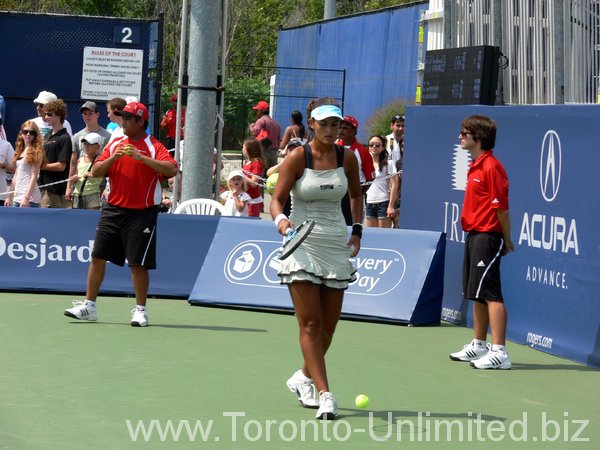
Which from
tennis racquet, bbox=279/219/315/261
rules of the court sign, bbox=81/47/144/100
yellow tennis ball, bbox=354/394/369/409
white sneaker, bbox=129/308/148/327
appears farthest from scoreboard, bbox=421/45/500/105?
rules of the court sign, bbox=81/47/144/100

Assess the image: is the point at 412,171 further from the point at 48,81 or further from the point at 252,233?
the point at 48,81

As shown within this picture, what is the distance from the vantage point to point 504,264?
38.4 ft

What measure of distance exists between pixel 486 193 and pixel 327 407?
9.96 feet

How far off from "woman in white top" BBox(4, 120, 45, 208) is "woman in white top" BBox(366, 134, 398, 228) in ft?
13.1

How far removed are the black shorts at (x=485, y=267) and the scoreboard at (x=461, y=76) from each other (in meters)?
3.07

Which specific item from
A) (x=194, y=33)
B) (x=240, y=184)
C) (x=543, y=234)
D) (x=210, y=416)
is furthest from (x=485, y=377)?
(x=194, y=33)

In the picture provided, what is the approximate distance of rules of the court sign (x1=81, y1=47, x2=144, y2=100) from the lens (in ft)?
61.7

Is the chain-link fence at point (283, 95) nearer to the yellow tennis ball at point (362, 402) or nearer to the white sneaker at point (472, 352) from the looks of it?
the white sneaker at point (472, 352)

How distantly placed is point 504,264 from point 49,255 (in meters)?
4.87

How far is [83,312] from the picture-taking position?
11320 millimetres

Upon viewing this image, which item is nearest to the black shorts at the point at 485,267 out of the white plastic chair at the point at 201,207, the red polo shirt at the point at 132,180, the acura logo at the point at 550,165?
the acura logo at the point at 550,165

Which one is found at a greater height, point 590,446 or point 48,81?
point 48,81

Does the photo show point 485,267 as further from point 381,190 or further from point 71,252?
point 381,190

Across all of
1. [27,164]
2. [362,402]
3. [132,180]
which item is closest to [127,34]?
[27,164]
